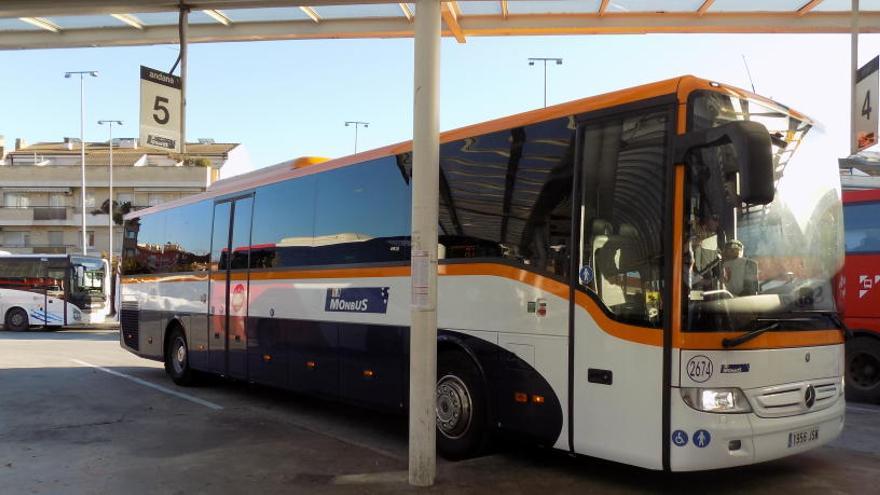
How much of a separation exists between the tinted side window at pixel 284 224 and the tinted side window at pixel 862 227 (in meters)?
7.75

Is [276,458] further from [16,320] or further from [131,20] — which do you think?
[16,320]

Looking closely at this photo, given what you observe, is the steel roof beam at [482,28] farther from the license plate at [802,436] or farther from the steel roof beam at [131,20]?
the license plate at [802,436]

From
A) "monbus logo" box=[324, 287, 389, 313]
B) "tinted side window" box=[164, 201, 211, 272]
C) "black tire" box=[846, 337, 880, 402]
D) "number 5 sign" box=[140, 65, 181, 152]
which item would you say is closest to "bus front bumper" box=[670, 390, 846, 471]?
"monbus logo" box=[324, 287, 389, 313]

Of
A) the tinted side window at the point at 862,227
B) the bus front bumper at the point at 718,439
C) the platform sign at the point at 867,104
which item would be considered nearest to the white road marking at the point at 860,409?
the tinted side window at the point at 862,227

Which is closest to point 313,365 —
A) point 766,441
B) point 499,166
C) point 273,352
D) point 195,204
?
point 273,352

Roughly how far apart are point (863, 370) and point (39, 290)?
2710cm

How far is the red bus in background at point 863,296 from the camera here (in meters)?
9.87

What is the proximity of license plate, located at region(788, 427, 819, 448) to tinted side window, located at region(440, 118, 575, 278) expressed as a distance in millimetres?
2072

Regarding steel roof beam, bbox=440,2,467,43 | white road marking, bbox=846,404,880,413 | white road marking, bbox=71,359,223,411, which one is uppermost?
steel roof beam, bbox=440,2,467,43

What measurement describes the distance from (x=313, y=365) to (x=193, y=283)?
12.4ft

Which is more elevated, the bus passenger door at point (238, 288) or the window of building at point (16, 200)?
the window of building at point (16, 200)

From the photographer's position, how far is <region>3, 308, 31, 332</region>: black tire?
26.2m

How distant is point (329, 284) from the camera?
8.08 m

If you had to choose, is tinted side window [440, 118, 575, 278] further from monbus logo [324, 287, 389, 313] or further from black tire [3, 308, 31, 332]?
black tire [3, 308, 31, 332]
